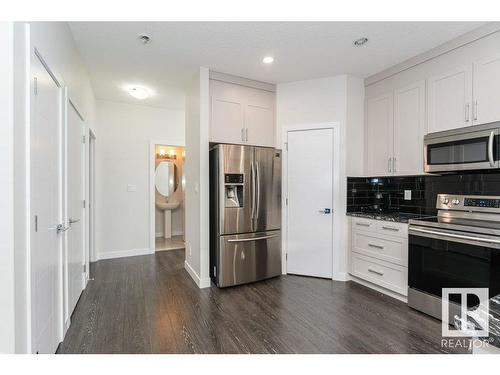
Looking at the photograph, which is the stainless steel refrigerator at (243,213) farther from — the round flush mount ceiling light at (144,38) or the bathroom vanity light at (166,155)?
the bathroom vanity light at (166,155)

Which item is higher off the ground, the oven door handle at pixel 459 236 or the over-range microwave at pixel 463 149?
the over-range microwave at pixel 463 149

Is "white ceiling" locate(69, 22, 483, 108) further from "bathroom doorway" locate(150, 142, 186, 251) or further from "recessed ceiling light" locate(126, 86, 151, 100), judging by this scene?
"bathroom doorway" locate(150, 142, 186, 251)

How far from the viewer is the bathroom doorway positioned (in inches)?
217

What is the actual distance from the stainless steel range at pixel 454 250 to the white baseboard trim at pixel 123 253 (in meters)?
3.93

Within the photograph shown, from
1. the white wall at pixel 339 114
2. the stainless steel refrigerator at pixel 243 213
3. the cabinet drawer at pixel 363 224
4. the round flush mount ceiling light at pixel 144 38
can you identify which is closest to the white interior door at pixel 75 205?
the round flush mount ceiling light at pixel 144 38

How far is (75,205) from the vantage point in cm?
250

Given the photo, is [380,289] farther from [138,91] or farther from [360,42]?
[138,91]

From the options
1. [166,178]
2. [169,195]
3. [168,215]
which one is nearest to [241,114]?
[166,178]

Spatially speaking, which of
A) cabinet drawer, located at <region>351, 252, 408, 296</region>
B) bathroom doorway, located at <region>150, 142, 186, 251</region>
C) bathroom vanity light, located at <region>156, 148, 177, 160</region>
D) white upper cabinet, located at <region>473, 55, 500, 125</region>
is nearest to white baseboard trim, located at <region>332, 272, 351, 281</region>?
cabinet drawer, located at <region>351, 252, 408, 296</region>

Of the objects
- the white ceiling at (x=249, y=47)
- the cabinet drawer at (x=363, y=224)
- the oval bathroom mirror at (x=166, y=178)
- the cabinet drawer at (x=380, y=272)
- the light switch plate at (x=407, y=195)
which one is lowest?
the cabinet drawer at (x=380, y=272)

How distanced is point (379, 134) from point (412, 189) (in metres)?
0.79

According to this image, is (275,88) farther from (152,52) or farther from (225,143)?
(152,52)

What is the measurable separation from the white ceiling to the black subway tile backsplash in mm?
1380

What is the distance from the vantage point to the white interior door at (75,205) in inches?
88.7
